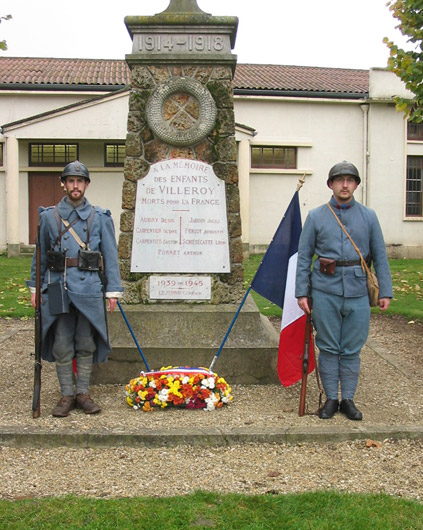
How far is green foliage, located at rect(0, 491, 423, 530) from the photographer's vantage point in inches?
130

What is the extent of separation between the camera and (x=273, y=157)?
71.8 ft

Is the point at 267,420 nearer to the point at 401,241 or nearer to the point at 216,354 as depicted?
the point at 216,354

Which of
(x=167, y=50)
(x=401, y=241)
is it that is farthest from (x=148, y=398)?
(x=401, y=241)

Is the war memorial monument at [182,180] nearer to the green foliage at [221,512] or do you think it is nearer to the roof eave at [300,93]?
the green foliage at [221,512]

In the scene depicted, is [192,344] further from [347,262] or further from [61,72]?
[61,72]

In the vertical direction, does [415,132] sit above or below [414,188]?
above

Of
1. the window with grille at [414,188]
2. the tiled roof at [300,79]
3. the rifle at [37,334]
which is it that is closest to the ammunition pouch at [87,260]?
the rifle at [37,334]

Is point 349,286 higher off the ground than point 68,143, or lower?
lower

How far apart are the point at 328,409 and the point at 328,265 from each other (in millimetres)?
1139

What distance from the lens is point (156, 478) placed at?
3.97 metres

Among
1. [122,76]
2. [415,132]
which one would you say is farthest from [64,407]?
[415,132]

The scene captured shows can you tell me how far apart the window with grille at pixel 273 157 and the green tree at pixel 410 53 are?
1290cm

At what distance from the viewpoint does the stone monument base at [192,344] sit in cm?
593

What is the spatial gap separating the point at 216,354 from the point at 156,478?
1987mm
